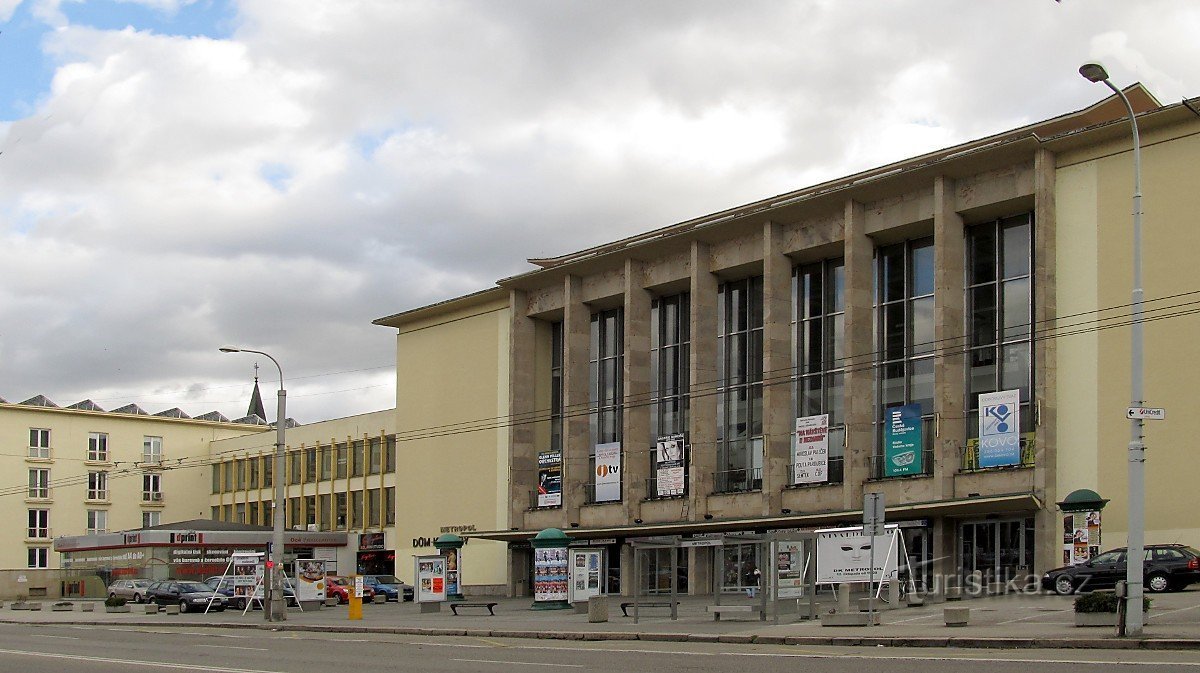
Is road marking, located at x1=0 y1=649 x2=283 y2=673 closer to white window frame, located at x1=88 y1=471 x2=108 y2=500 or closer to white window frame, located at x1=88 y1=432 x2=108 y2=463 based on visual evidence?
white window frame, located at x1=88 y1=471 x2=108 y2=500

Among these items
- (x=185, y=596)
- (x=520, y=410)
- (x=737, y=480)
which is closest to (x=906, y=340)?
(x=737, y=480)

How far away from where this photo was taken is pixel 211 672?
66.7ft

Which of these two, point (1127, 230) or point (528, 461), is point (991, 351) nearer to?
point (1127, 230)

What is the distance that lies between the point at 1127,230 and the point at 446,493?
37.3m

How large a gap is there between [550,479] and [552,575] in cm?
1426

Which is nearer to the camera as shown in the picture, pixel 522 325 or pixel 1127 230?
pixel 1127 230

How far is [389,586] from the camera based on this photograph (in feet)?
226

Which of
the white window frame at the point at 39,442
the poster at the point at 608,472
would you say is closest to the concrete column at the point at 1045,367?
the poster at the point at 608,472

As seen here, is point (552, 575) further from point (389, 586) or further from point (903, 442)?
point (389, 586)

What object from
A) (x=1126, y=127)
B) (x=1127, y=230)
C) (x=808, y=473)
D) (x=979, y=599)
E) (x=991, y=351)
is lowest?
(x=979, y=599)

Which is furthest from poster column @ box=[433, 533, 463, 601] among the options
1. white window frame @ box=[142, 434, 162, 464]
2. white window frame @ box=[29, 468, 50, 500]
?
white window frame @ box=[142, 434, 162, 464]

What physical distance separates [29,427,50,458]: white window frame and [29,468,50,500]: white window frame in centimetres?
108

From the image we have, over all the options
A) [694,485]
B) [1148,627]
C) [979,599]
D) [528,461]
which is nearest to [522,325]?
[528,461]

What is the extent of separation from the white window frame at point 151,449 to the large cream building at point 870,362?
43881 mm
